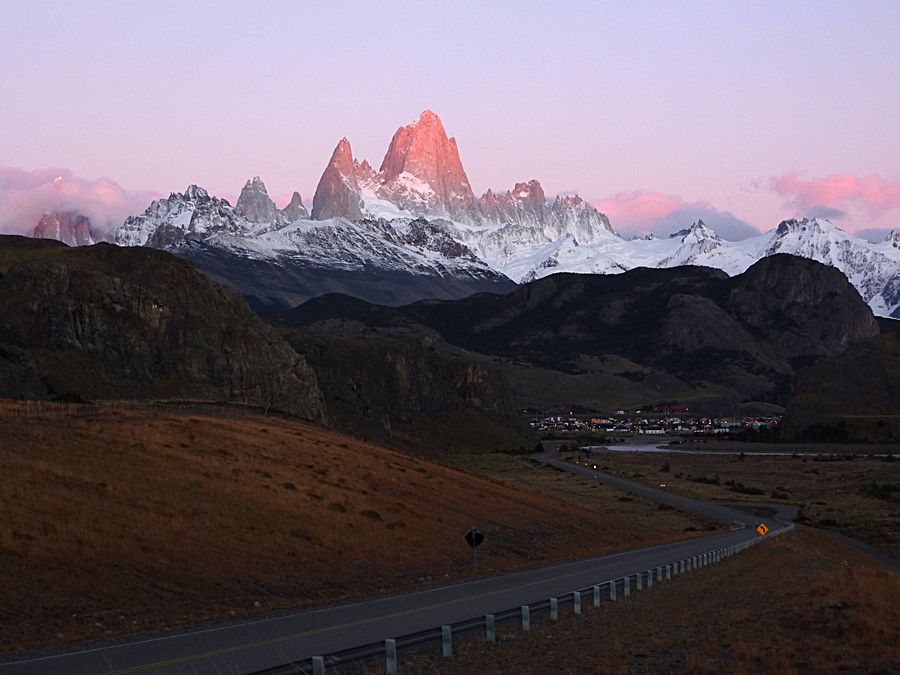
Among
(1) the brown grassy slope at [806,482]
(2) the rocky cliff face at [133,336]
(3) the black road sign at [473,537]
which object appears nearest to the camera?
(3) the black road sign at [473,537]

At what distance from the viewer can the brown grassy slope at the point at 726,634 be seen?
65.0 feet

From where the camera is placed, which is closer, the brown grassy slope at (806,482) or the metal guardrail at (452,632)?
the metal guardrail at (452,632)

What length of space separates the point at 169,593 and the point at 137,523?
223 inches

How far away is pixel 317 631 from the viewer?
25.8m

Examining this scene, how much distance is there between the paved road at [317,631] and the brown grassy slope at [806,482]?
4041 centimetres

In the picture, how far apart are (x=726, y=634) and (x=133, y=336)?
92.9 meters

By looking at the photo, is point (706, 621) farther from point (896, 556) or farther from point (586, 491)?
point (586, 491)

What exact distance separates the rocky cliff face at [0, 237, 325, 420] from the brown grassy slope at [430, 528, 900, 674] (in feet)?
220

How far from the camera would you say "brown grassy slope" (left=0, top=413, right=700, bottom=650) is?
29.4 metres

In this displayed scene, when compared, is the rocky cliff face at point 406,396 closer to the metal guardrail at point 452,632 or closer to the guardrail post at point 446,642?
the metal guardrail at point 452,632

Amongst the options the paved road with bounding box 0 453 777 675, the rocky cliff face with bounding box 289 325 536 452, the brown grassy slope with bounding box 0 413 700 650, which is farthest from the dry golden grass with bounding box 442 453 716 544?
the paved road with bounding box 0 453 777 675

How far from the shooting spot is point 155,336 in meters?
112

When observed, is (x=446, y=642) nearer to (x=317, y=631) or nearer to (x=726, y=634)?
(x=317, y=631)

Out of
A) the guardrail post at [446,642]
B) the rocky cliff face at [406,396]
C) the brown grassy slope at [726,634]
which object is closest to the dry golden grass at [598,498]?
the rocky cliff face at [406,396]
